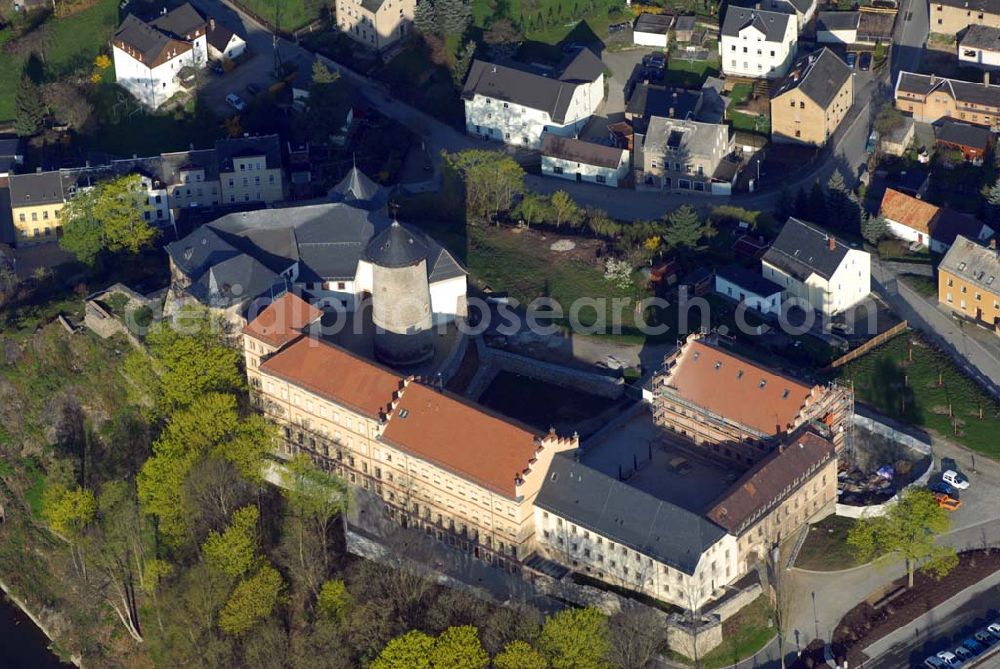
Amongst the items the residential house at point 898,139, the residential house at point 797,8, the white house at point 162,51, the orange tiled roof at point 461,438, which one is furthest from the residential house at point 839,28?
the orange tiled roof at point 461,438

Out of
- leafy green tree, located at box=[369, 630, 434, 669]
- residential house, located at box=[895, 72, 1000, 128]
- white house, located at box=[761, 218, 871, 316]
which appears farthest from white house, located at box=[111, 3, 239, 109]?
leafy green tree, located at box=[369, 630, 434, 669]

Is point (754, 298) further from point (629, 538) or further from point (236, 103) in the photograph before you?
point (236, 103)

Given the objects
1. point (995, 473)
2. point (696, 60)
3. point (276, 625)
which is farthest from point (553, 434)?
point (696, 60)

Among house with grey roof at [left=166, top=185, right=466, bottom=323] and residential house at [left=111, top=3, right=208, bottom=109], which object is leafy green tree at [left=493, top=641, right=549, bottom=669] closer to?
house with grey roof at [left=166, top=185, right=466, bottom=323]

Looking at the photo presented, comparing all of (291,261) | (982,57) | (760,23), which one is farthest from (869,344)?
(982,57)

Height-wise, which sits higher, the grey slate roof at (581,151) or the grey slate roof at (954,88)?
the grey slate roof at (954,88)

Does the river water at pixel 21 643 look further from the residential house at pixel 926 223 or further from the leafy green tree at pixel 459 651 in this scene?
the residential house at pixel 926 223
